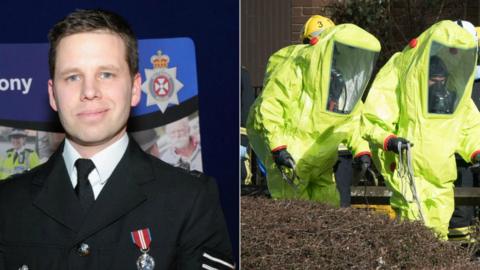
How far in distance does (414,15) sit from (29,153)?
12.1 m

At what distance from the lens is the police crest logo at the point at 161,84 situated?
10.0 feet

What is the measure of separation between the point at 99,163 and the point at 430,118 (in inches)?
219

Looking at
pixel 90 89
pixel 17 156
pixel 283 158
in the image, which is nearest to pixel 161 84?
pixel 17 156

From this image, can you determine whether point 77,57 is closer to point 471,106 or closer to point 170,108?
point 170,108

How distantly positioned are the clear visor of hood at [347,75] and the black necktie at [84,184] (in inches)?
227

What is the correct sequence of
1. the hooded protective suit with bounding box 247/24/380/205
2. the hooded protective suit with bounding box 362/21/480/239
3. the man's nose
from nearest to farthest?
the man's nose
the hooded protective suit with bounding box 362/21/480/239
the hooded protective suit with bounding box 247/24/380/205

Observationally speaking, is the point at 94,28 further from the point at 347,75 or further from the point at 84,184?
the point at 347,75

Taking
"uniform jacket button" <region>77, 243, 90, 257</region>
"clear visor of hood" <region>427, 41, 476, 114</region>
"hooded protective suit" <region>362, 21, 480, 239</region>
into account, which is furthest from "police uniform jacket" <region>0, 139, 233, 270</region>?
"clear visor of hood" <region>427, 41, 476, 114</region>

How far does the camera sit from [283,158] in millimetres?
8070

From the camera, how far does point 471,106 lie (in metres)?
8.12

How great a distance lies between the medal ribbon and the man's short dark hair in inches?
15.1

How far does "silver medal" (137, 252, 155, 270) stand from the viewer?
2566mm

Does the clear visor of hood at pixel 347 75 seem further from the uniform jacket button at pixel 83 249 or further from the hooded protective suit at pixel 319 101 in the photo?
the uniform jacket button at pixel 83 249

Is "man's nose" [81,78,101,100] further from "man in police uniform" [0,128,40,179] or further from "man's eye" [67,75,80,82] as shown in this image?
"man in police uniform" [0,128,40,179]
